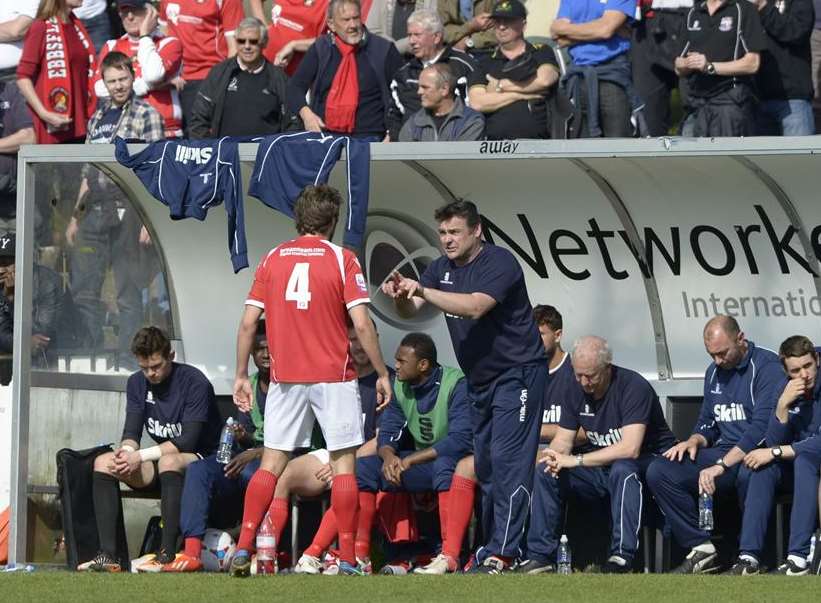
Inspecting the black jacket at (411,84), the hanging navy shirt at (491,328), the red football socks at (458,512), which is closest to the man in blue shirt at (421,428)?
the red football socks at (458,512)

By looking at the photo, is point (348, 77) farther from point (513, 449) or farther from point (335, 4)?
point (513, 449)

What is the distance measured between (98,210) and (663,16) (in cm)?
378

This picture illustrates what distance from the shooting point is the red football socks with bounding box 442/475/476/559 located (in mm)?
8312

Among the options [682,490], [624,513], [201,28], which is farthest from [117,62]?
[682,490]

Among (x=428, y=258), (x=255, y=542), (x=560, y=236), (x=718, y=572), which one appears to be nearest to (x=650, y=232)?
(x=560, y=236)

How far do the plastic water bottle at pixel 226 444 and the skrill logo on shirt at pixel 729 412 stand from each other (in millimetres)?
2628

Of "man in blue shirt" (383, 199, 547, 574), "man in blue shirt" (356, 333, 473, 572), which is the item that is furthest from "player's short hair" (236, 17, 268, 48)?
"man in blue shirt" (383, 199, 547, 574)

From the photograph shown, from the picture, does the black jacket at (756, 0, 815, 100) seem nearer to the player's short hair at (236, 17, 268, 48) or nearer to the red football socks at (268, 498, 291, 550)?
the player's short hair at (236, 17, 268, 48)

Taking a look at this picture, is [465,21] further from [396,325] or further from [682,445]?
[682,445]

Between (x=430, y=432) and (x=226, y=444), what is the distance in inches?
43.9

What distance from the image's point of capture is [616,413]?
8.63m

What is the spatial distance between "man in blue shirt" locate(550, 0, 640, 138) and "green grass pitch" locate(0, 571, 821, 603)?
3265 mm

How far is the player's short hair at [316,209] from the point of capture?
757 cm

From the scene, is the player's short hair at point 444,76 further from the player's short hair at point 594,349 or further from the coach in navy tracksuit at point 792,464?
the coach in navy tracksuit at point 792,464
